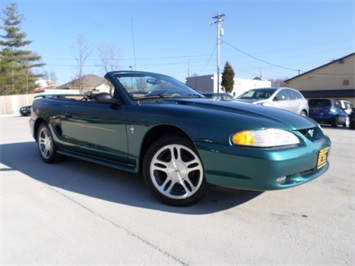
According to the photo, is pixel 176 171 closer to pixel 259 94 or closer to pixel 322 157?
pixel 322 157

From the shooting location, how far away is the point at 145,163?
124 inches

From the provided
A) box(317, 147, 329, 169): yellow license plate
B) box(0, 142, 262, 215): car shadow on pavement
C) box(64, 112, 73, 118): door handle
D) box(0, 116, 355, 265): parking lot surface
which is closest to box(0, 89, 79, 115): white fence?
box(0, 142, 262, 215): car shadow on pavement

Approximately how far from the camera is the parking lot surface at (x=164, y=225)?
212 centimetres

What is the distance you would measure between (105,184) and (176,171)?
4.01 feet

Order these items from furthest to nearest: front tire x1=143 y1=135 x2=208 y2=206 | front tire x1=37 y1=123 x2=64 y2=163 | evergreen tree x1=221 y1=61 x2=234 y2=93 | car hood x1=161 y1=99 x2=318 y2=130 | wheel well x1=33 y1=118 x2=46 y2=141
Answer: evergreen tree x1=221 y1=61 x2=234 y2=93 → wheel well x1=33 y1=118 x2=46 y2=141 → front tire x1=37 y1=123 x2=64 y2=163 → front tire x1=143 y1=135 x2=208 y2=206 → car hood x1=161 y1=99 x2=318 y2=130

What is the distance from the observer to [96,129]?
3697 millimetres

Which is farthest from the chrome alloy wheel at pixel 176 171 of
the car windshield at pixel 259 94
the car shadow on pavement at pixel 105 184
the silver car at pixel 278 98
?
the car windshield at pixel 259 94

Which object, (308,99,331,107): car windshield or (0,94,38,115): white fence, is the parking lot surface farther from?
(0,94,38,115): white fence

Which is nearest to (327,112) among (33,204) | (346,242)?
(346,242)

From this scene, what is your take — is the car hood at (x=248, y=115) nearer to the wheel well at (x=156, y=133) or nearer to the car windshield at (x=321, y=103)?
the wheel well at (x=156, y=133)

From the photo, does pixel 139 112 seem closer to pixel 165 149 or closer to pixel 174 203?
pixel 165 149

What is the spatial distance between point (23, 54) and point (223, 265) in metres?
42.9

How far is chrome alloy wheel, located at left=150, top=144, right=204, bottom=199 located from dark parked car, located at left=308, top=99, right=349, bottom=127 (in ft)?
39.0

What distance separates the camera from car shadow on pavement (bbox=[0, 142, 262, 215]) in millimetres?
3014
